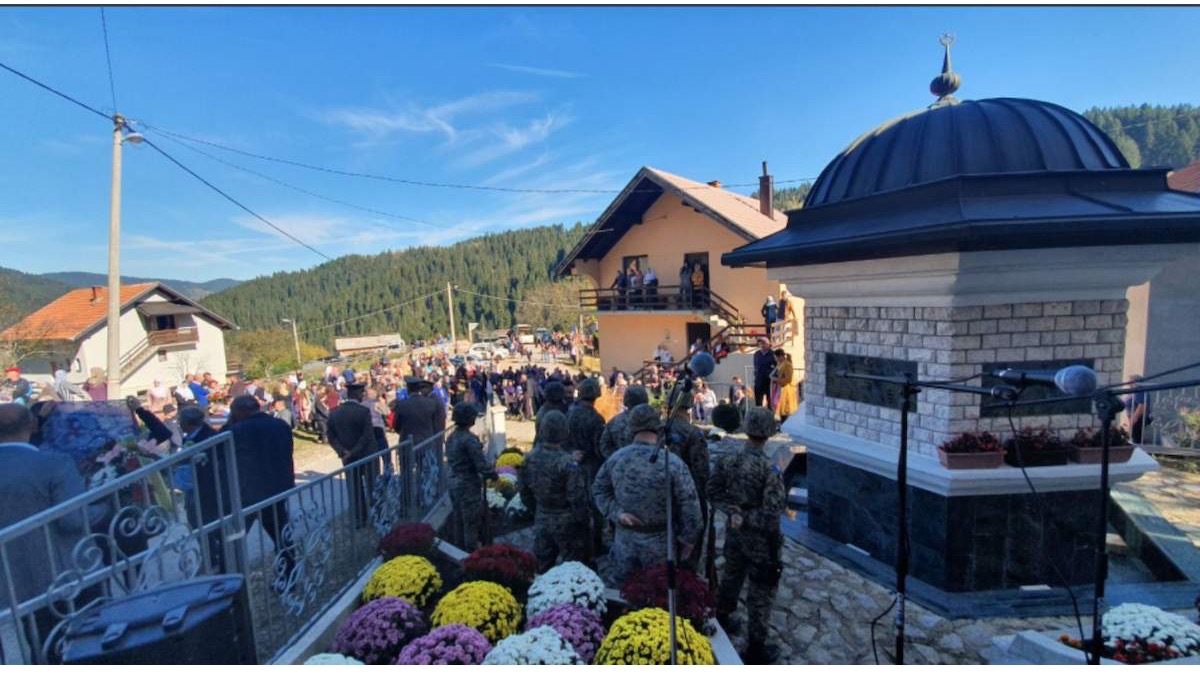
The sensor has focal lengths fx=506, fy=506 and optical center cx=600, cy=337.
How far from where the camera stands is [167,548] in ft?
8.41

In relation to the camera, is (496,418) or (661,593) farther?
(496,418)

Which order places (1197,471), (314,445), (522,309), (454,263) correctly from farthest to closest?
(454,263), (522,309), (314,445), (1197,471)

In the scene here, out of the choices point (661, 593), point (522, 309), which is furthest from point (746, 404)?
point (522, 309)

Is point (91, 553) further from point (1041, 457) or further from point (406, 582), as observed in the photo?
point (1041, 457)

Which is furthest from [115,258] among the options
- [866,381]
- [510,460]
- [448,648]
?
[866,381]

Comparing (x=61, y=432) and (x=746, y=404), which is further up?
(x=61, y=432)

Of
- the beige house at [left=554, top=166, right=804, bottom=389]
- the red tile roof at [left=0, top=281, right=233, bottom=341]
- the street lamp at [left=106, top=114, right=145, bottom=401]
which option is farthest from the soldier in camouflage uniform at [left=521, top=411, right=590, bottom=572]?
the red tile roof at [left=0, top=281, right=233, bottom=341]

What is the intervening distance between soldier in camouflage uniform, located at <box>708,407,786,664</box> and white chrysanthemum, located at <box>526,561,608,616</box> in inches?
43.7

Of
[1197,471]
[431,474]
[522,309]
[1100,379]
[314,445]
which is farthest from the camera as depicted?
[522,309]

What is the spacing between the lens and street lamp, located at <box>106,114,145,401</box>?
9125 mm

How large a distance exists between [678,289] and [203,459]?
17.7 meters

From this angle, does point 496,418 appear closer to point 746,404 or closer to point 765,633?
point 746,404

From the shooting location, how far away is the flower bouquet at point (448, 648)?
2.86 m

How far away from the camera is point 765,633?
149 inches
